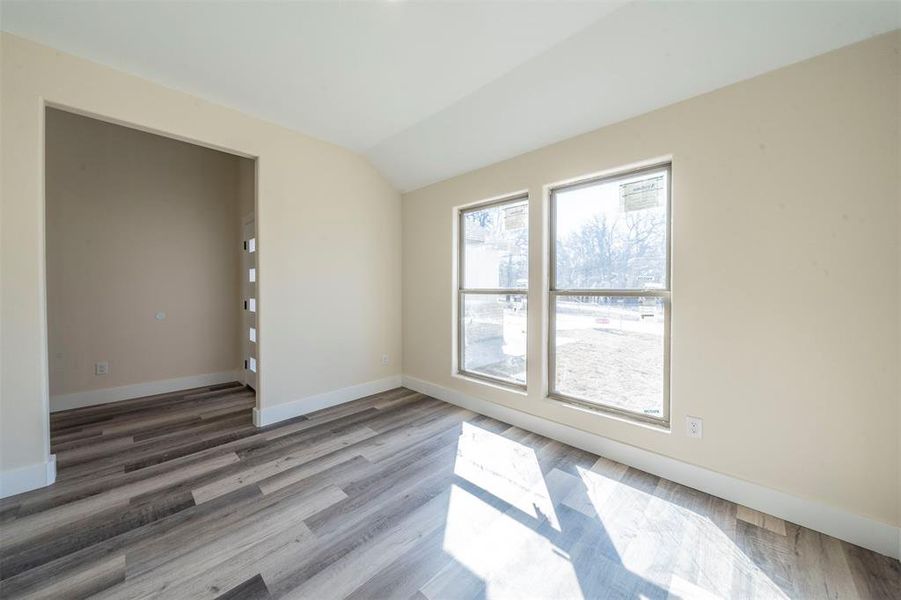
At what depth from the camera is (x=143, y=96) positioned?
2330 millimetres

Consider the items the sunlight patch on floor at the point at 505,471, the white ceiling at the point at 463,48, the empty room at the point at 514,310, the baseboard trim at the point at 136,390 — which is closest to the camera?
the empty room at the point at 514,310

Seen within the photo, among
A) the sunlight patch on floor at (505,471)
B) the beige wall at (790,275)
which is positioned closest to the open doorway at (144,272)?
the sunlight patch on floor at (505,471)

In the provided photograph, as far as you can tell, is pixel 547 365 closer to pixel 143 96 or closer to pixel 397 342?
pixel 397 342

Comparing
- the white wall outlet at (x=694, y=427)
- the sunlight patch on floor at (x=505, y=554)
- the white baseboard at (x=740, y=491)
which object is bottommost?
the sunlight patch on floor at (x=505, y=554)

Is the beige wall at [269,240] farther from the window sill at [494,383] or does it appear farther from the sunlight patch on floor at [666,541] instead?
the sunlight patch on floor at [666,541]

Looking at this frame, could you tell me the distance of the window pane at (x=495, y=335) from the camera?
309 cm

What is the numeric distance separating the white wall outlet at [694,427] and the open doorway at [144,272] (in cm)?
354

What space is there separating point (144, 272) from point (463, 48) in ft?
13.9

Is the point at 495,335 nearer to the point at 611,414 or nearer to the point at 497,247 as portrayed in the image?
the point at 497,247

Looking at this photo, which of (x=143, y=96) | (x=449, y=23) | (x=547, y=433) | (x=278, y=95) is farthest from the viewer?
(x=547, y=433)

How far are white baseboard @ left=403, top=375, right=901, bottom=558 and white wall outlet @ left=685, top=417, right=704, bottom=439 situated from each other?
199mm

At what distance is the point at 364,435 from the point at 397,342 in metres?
1.50

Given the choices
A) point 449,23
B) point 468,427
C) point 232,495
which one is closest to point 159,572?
point 232,495

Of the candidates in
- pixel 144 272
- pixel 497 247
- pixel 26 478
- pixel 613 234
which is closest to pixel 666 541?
pixel 613 234
